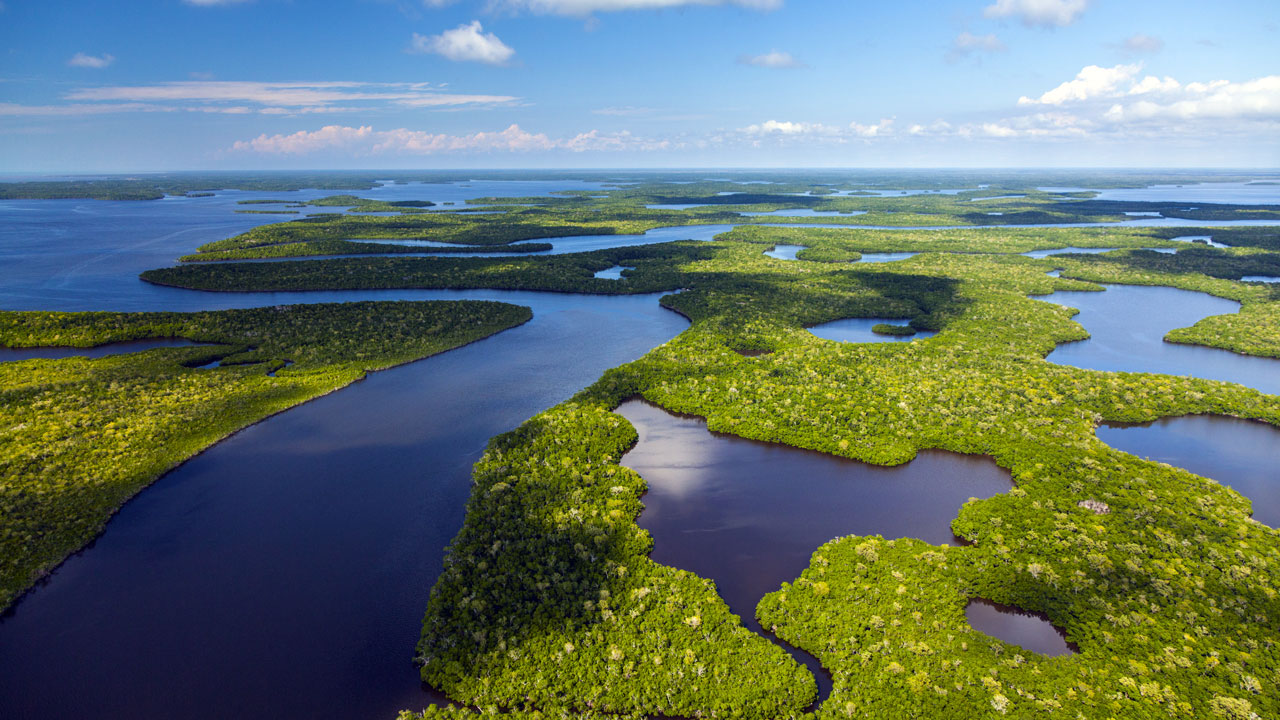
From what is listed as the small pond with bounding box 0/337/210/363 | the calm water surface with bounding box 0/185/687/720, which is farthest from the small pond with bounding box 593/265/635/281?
the small pond with bounding box 0/337/210/363

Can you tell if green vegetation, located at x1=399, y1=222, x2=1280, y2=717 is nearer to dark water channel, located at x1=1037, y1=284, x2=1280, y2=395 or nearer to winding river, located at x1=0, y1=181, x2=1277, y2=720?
winding river, located at x1=0, y1=181, x2=1277, y2=720

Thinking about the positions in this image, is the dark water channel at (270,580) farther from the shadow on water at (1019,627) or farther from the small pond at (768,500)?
the shadow on water at (1019,627)

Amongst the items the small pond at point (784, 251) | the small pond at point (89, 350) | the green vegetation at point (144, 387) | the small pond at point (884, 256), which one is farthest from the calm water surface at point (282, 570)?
the small pond at point (884, 256)

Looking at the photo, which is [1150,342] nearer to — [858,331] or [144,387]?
[858,331]

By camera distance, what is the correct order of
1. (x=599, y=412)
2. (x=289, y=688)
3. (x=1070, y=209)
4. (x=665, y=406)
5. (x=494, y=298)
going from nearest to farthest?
(x=289, y=688) → (x=599, y=412) → (x=665, y=406) → (x=494, y=298) → (x=1070, y=209)

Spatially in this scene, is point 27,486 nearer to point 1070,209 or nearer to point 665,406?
point 665,406

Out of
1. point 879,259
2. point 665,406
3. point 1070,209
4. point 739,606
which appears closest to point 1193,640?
point 739,606
